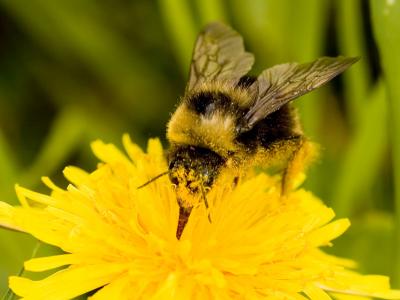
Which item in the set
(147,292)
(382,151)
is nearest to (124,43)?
(382,151)

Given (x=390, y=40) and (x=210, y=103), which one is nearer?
(x=210, y=103)

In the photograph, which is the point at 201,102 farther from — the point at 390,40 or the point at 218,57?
the point at 390,40

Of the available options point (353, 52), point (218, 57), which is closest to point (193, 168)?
point (218, 57)

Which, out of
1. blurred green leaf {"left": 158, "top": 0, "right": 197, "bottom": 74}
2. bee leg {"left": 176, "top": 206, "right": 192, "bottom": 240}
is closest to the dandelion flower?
bee leg {"left": 176, "top": 206, "right": 192, "bottom": 240}

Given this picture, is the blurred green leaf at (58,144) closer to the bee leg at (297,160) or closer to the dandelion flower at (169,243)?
the dandelion flower at (169,243)

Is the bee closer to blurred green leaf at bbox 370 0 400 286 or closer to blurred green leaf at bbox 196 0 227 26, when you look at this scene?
blurred green leaf at bbox 370 0 400 286

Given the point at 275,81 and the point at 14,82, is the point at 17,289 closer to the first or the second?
the point at 275,81

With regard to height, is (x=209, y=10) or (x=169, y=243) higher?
(x=209, y=10)
